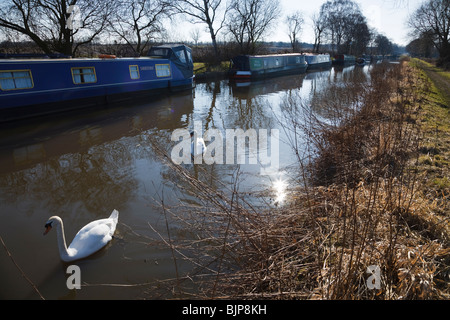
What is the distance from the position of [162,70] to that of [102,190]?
11.8 metres

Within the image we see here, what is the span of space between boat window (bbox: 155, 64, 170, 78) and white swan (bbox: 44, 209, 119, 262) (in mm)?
12981

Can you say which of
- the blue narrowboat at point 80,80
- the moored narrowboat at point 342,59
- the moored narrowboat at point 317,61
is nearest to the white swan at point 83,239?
the blue narrowboat at point 80,80

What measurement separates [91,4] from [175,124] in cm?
1184

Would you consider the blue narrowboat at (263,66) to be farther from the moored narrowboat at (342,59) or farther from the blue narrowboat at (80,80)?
the moored narrowboat at (342,59)

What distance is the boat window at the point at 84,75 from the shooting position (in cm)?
1142

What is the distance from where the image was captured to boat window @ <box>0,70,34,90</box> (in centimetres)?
930

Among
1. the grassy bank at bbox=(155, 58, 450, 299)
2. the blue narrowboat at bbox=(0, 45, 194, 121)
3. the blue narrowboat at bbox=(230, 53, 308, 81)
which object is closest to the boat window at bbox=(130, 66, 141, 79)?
the blue narrowboat at bbox=(0, 45, 194, 121)

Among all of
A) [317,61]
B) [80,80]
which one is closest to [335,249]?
[80,80]

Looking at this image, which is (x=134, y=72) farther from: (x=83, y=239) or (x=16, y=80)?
(x=83, y=239)

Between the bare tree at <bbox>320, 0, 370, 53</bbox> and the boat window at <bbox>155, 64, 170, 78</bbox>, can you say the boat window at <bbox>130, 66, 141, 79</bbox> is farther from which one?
the bare tree at <bbox>320, 0, 370, 53</bbox>

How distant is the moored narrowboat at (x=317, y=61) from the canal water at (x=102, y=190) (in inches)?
960

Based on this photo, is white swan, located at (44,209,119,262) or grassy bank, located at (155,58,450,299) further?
white swan, located at (44,209,119,262)

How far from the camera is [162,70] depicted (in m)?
15.4
